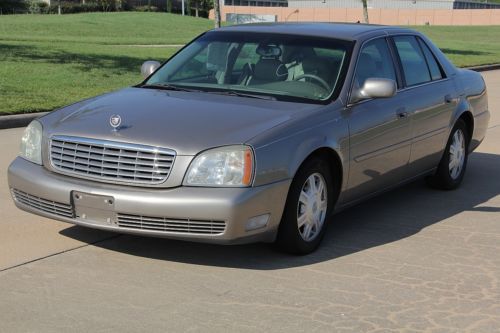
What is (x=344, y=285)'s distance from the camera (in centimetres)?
493

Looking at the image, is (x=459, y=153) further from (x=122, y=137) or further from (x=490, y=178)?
(x=122, y=137)

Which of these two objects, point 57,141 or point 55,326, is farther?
point 57,141

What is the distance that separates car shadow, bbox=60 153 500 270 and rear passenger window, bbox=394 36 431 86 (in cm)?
114

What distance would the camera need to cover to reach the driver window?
20.4 ft

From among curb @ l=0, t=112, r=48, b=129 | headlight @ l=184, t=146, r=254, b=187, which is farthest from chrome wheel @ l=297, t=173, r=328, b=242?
curb @ l=0, t=112, r=48, b=129

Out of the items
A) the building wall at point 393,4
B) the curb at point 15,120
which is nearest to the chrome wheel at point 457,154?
the curb at point 15,120

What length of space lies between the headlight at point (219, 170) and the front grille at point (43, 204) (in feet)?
2.79

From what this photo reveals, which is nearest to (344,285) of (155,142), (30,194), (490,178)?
(155,142)

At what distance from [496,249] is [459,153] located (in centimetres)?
208

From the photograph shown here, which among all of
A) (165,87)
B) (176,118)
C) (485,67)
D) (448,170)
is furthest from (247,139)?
(485,67)

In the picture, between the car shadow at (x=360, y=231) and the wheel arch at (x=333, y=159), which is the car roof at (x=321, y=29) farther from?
the car shadow at (x=360, y=231)

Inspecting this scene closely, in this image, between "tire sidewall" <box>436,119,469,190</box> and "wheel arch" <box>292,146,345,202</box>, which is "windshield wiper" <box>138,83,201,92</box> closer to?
"wheel arch" <box>292,146,345,202</box>

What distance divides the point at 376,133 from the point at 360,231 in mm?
790

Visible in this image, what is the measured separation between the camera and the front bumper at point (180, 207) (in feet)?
15.6
